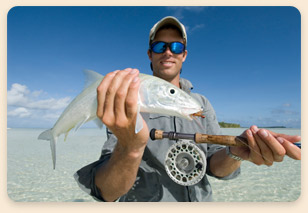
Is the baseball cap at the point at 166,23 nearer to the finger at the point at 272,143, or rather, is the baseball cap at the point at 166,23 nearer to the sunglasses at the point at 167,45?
the sunglasses at the point at 167,45

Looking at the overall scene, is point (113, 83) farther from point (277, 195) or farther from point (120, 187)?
point (277, 195)

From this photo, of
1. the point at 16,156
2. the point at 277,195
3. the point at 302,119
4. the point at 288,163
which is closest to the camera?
the point at 302,119

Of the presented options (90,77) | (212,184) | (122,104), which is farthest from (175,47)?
(212,184)

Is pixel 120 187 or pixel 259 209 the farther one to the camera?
pixel 259 209

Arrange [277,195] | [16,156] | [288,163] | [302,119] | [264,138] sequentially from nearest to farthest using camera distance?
[264,138] → [302,119] → [277,195] → [288,163] → [16,156]

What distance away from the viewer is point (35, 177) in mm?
6719

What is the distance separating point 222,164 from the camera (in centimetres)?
254

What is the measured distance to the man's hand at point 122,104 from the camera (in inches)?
69.6

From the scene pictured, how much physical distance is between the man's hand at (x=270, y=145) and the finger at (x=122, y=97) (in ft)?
3.61

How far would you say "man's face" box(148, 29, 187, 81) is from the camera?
3098 mm

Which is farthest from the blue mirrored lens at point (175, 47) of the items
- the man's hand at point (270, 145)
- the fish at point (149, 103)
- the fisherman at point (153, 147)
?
the man's hand at point (270, 145)

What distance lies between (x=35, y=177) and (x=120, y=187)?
5.87 meters

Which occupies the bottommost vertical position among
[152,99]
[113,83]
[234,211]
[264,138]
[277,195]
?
[277,195]

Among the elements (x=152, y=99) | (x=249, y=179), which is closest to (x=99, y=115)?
(x=152, y=99)
